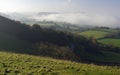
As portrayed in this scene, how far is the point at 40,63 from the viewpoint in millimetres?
24797

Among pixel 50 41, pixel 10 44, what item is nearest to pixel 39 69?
pixel 10 44

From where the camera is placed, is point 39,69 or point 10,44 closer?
point 39,69

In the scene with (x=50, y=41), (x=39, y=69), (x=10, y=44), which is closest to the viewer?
(x=39, y=69)

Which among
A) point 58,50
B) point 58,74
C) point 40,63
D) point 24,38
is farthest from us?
point 24,38

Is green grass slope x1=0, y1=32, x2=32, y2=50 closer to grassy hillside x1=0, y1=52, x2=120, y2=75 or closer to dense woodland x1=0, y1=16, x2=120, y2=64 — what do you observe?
dense woodland x1=0, y1=16, x2=120, y2=64

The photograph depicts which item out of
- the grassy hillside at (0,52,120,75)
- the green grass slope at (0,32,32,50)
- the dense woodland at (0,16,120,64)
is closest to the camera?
the grassy hillside at (0,52,120,75)

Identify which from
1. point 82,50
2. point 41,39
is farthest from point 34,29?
point 82,50

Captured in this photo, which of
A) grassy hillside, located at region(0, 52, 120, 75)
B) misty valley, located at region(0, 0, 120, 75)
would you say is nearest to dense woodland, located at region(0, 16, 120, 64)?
misty valley, located at region(0, 0, 120, 75)

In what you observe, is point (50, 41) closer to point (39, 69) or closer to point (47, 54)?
point (47, 54)

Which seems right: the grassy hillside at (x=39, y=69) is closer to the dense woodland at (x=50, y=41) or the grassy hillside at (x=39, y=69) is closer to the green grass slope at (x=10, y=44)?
the green grass slope at (x=10, y=44)

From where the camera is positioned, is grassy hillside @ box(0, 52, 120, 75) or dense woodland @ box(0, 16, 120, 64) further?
dense woodland @ box(0, 16, 120, 64)

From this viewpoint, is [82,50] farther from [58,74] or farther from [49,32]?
[58,74]

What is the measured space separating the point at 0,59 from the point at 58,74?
25.3 feet

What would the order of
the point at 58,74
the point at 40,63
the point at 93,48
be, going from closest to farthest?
the point at 58,74, the point at 40,63, the point at 93,48
